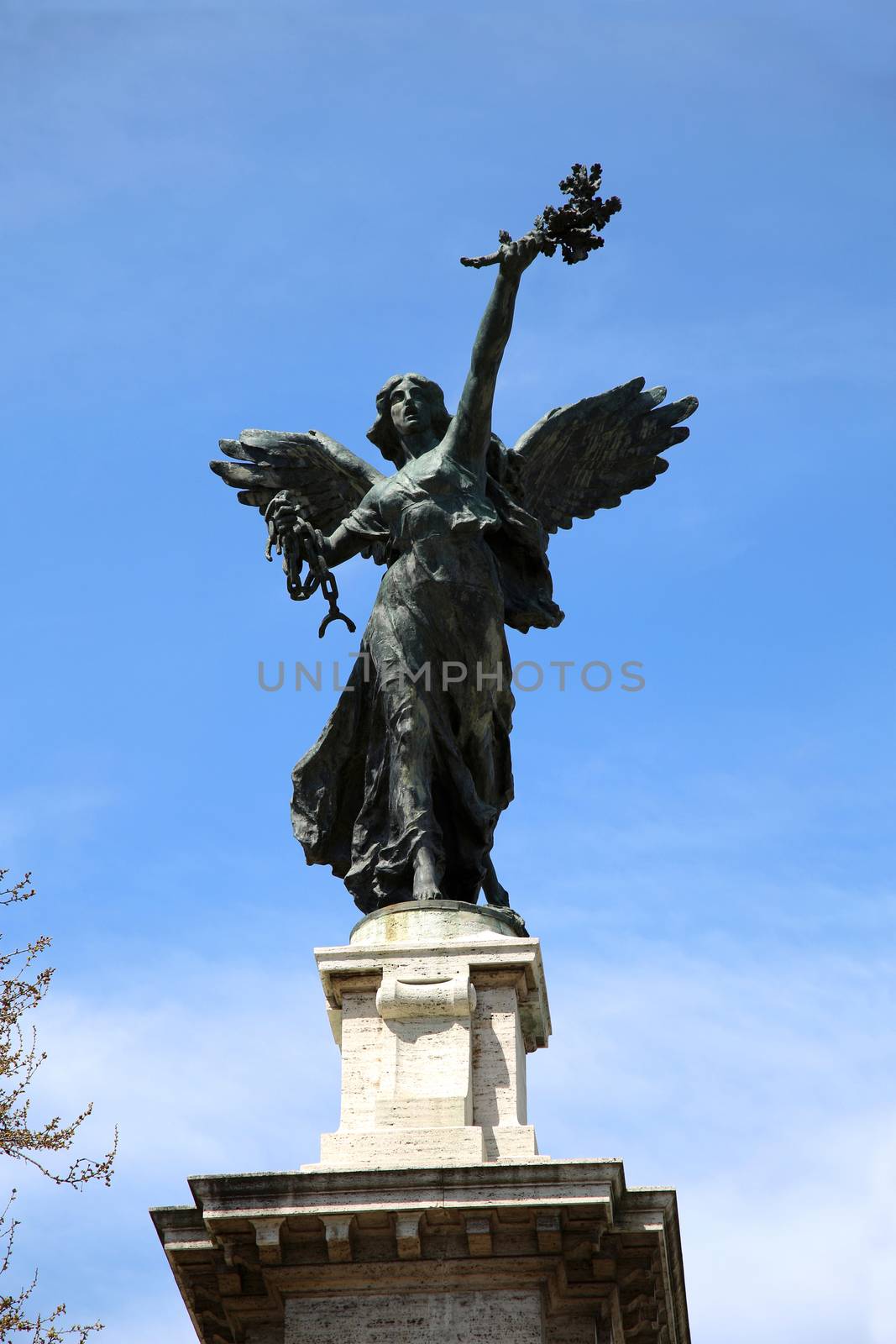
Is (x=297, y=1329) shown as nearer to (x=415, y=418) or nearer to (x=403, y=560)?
(x=403, y=560)

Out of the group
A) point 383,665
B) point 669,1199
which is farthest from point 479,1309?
point 383,665

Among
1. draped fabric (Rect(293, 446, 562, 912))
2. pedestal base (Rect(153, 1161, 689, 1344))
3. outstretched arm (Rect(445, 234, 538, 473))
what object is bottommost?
pedestal base (Rect(153, 1161, 689, 1344))

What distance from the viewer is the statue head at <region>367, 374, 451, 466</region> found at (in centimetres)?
1299

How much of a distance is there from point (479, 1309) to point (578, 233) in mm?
6222

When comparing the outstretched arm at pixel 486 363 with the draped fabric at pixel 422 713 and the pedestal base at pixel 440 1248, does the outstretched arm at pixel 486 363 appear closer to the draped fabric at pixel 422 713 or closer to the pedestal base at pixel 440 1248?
the draped fabric at pixel 422 713

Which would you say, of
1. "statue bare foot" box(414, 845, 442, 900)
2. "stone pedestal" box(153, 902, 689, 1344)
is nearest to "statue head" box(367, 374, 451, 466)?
"statue bare foot" box(414, 845, 442, 900)

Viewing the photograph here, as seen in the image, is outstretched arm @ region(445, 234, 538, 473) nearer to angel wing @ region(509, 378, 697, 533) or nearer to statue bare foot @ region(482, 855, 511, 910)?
angel wing @ region(509, 378, 697, 533)

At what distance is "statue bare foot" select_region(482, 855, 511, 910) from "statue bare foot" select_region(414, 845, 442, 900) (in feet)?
1.49

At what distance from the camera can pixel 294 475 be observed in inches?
539

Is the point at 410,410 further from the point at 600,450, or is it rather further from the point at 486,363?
the point at 600,450

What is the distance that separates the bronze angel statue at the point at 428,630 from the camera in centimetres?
1209

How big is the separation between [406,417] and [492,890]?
318cm

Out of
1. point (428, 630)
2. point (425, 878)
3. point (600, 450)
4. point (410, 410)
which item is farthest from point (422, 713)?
point (600, 450)

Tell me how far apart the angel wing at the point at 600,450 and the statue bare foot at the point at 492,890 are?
286cm
